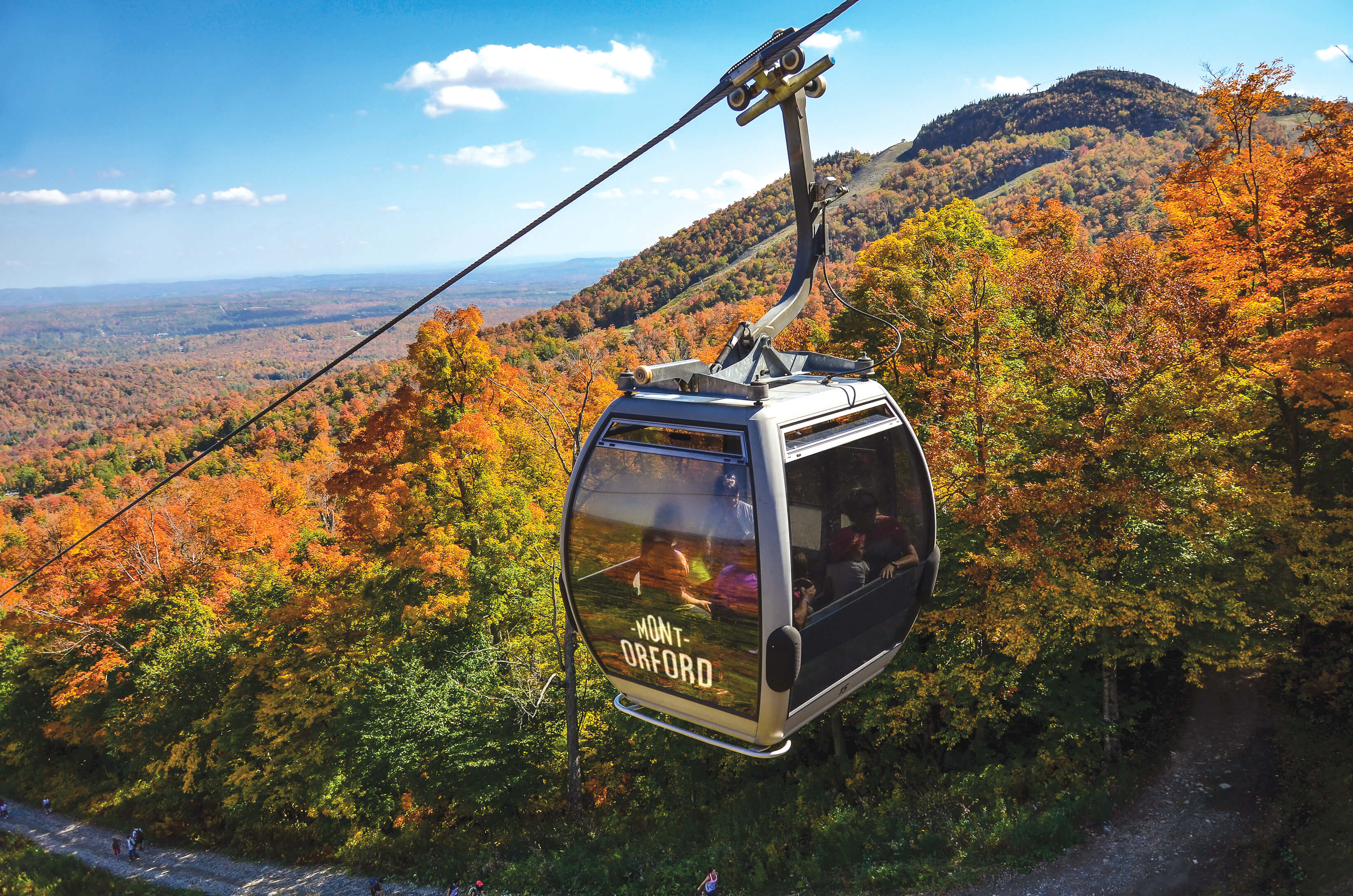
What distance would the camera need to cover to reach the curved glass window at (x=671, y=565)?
4625 mm

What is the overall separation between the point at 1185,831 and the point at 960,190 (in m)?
143

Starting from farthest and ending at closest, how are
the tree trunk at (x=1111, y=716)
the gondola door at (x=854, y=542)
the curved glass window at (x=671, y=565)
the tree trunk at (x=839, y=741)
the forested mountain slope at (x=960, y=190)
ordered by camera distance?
the forested mountain slope at (x=960, y=190) → the tree trunk at (x=839, y=741) → the tree trunk at (x=1111, y=716) → the gondola door at (x=854, y=542) → the curved glass window at (x=671, y=565)

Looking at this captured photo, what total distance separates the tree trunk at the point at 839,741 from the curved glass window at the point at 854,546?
1367 centimetres

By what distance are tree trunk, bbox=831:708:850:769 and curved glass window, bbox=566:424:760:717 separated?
14.4 meters

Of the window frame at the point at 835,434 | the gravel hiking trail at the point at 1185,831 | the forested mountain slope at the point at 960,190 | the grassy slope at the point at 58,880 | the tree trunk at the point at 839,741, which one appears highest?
the forested mountain slope at the point at 960,190

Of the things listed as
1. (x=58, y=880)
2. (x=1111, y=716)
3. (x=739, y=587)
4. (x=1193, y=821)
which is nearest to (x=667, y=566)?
(x=739, y=587)

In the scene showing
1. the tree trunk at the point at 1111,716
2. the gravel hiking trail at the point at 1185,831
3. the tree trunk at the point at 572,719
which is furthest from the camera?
the tree trunk at the point at 572,719

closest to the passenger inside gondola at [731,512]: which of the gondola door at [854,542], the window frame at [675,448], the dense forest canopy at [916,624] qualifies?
the window frame at [675,448]

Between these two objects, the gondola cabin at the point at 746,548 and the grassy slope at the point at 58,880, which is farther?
the grassy slope at the point at 58,880

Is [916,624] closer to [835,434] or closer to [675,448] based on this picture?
[835,434]

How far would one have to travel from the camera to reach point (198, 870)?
78.4 ft

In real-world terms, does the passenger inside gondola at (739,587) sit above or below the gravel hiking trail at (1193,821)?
above

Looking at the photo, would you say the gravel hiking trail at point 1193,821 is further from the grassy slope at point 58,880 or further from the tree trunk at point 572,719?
the grassy slope at point 58,880

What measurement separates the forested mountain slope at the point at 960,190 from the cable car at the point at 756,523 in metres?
61.4
